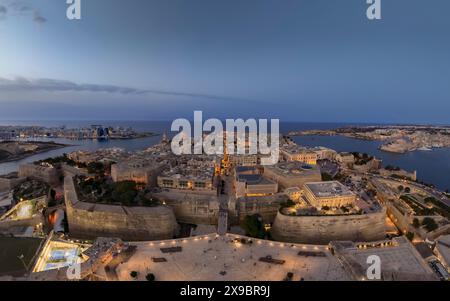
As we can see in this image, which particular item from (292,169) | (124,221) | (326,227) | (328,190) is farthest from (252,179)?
(124,221)

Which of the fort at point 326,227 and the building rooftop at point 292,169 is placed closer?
the fort at point 326,227

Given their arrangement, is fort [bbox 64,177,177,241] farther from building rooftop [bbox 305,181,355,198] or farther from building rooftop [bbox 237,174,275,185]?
building rooftop [bbox 305,181,355,198]

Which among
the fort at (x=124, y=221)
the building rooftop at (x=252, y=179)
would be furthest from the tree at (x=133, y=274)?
the building rooftop at (x=252, y=179)

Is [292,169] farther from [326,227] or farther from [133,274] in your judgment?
[133,274]

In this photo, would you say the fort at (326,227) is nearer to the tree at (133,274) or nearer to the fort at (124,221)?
the fort at (124,221)
